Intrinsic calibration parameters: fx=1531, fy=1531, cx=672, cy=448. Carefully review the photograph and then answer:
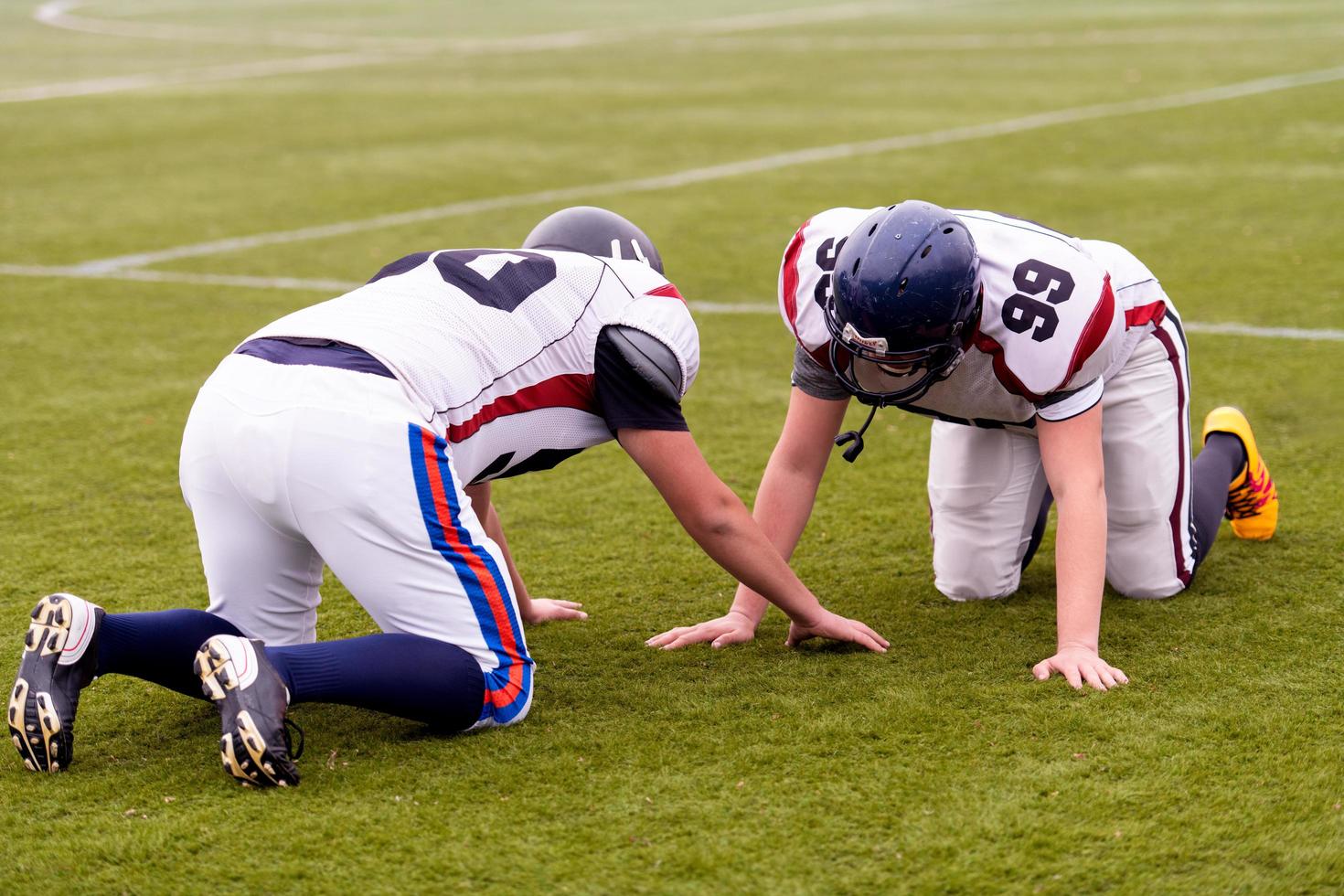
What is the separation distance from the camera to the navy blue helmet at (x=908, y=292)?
3096mm

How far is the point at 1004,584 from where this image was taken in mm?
3949

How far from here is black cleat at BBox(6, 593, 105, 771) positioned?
2896mm

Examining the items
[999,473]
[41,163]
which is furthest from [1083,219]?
[41,163]

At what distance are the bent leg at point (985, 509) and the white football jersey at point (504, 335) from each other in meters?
1.12

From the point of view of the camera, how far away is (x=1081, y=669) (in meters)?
3.32

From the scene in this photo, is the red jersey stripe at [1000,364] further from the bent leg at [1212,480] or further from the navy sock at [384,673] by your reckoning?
the navy sock at [384,673]

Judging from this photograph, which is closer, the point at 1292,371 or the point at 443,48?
the point at 1292,371

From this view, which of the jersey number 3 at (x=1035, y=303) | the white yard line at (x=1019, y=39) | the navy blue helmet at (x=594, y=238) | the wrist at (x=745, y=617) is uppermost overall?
the navy blue helmet at (x=594, y=238)

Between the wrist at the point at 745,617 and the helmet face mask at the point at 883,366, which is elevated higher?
the helmet face mask at the point at 883,366

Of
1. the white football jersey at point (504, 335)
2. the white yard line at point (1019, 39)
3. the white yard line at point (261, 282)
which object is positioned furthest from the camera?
the white yard line at point (1019, 39)

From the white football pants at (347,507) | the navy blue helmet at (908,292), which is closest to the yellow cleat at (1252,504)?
the navy blue helmet at (908,292)

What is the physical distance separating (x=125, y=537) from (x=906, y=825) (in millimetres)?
2733

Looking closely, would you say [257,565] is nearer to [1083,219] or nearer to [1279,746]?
[1279,746]

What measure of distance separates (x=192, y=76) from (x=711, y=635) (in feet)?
53.3
